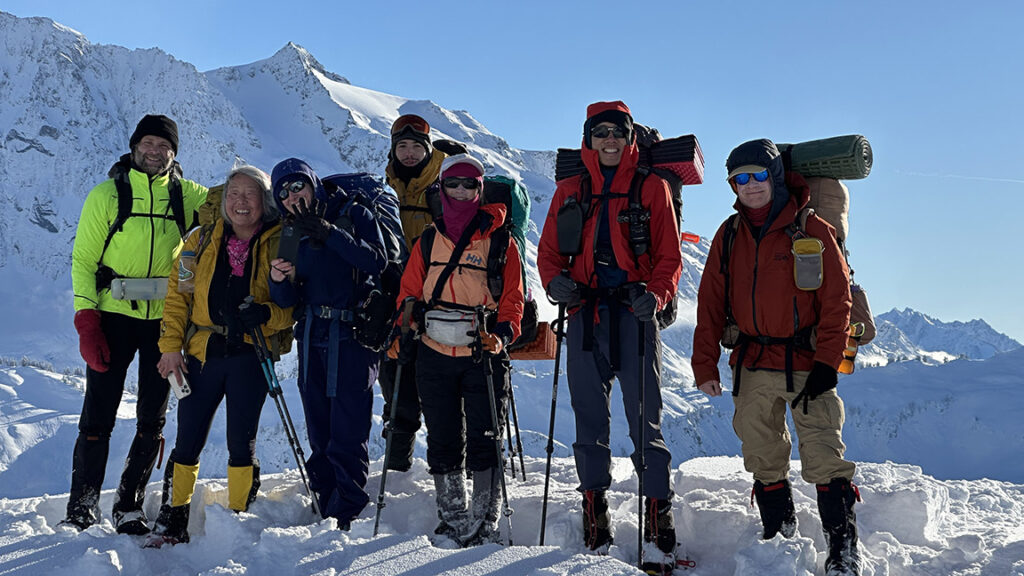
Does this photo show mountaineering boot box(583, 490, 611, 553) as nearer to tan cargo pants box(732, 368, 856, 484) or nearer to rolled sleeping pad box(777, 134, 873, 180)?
tan cargo pants box(732, 368, 856, 484)

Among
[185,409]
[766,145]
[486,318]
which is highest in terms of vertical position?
[766,145]

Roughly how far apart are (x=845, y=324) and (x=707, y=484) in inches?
123

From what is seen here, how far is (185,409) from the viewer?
543 centimetres

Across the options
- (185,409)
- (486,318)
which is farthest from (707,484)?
(185,409)

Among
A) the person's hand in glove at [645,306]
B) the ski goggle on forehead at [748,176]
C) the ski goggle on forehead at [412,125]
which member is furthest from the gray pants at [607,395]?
the ski goggle on forehead at [412,125]

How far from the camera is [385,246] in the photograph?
6.04 m

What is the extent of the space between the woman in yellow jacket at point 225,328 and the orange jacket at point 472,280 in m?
1.15

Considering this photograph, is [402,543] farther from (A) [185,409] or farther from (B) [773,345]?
(B) [773,345]

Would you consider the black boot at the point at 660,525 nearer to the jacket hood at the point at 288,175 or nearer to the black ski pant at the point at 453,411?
the black ski pant at the point at 453,411

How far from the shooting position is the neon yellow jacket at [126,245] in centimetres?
602

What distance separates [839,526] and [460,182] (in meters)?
3.44

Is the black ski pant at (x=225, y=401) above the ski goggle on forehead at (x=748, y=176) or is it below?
below

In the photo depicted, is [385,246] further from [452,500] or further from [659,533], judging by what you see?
[659,533]

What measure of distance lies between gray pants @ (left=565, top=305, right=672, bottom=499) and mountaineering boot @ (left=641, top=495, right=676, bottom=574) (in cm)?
8
